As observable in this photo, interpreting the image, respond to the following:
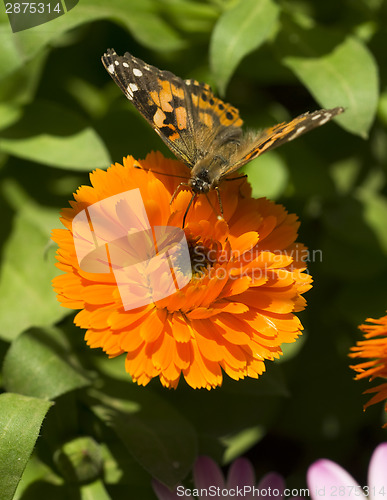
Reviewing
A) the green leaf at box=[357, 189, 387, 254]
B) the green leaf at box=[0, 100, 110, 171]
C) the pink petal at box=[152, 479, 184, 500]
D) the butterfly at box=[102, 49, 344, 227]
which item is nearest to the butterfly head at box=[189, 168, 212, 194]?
the butterfly at box=[102, 49, 344, 227]

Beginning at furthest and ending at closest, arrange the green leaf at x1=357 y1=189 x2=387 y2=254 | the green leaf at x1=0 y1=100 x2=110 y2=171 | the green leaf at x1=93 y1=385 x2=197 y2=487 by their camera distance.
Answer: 1. the green leaf at x1=357 y1=189 x2=387 y2=254
2. the green leaf at x1=0 y1=100 x2=110 y2=171
3. the green leaf at x1=93 y1=385 x2=197 y2=487

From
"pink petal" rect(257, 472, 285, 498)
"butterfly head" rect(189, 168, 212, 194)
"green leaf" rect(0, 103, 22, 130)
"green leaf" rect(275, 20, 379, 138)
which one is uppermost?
"green leaf" rect(0, 103, 22, 130)

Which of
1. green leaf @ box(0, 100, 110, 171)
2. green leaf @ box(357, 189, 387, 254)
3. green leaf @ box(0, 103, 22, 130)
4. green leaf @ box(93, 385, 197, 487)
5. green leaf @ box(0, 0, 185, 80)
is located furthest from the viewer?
green leaf @ box(357, 189, 387, 254)

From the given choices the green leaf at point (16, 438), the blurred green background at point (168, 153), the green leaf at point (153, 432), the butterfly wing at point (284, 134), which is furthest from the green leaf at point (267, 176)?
the green leaf at point (16, 438)

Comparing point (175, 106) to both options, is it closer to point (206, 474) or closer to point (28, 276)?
point (28, 276)

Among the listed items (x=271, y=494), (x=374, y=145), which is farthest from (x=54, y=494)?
(x=374, y=145)

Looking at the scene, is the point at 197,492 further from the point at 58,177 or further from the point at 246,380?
the point at 58,177

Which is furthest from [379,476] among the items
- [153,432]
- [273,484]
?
[153,432]

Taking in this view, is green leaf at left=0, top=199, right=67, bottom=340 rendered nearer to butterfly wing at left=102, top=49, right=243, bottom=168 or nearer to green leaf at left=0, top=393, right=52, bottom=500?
green leaf at left=0, top=393, right=52, bottom=500
